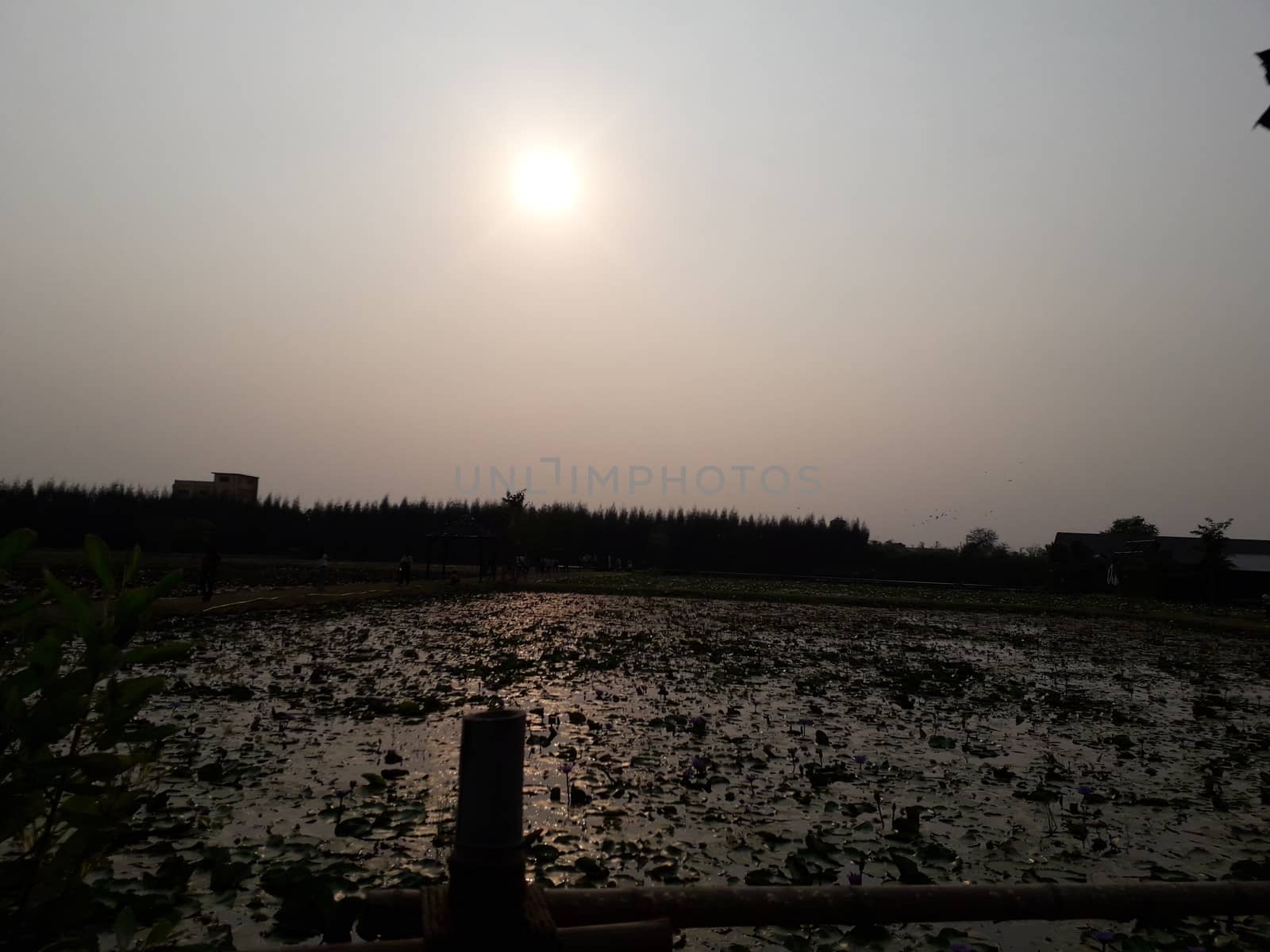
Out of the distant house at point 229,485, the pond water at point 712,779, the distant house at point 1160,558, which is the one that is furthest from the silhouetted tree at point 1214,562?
the distant house at point 229,485

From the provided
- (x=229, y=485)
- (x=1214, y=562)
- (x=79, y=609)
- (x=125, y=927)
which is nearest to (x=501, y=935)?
(x=125, y=927)

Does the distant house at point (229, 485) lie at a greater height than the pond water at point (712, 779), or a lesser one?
greater

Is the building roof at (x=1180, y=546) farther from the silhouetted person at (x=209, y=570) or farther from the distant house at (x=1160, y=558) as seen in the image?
the silhouetted person at (x=209, y=570)

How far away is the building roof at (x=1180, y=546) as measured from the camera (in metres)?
51.8

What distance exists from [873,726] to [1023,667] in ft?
24.1

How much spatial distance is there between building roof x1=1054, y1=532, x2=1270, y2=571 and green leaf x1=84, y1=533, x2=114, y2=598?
54.7 m

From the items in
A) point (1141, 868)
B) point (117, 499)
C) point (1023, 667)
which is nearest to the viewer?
point (1141, 868)

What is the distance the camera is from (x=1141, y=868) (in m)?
4.64

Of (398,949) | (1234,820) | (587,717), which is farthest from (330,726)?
(1234,820)

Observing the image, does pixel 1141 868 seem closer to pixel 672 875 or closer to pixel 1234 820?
pixel 1234 820

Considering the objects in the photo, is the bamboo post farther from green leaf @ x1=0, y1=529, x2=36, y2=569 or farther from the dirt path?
the dirt path

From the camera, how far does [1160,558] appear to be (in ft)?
148

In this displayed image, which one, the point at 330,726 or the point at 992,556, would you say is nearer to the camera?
the point at 330,726

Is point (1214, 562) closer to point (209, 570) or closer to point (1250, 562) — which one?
point (1250, 562)
